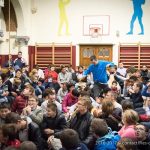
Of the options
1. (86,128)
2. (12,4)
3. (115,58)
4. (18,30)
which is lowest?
(86,128)

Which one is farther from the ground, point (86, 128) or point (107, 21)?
point (107, 21)

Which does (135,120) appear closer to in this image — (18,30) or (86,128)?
(86,128)

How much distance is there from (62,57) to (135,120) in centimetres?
1133

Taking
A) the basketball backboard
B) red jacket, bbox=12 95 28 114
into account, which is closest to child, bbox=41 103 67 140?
red jacket, bbox=12 95 28 114

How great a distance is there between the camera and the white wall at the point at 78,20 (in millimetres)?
14352

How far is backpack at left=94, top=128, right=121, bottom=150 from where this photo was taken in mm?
3448

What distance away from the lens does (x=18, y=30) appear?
14492 millimetres

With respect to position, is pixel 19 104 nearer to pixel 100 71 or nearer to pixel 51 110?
pixel 51 110

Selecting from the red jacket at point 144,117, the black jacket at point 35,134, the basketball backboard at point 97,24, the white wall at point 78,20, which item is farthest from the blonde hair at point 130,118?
the basketball backboard at point 97,24

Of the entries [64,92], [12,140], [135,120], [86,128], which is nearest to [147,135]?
[135,120]

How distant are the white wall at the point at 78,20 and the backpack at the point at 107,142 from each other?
1121 centimetres

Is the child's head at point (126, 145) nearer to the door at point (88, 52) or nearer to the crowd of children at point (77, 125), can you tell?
the crowd of children at point (77, 125)

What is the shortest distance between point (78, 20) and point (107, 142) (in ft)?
38.3

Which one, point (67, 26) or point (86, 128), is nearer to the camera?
point (86, 128)
